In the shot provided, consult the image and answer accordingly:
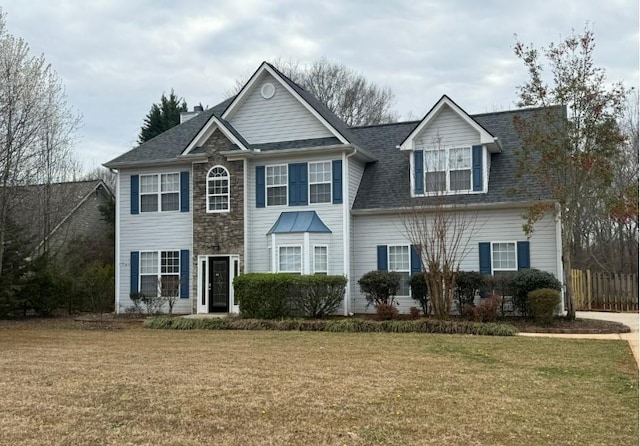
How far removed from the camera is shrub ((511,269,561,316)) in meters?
17.3

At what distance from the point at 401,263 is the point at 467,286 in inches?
105

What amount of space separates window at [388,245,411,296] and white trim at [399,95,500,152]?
319 cm

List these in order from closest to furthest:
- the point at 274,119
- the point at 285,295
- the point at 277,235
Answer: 1. the point at 285,295
2. the point at 277,235
3. the point at 274,119

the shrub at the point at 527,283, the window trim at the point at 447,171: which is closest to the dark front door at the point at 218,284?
the window trim at the point at 447,171

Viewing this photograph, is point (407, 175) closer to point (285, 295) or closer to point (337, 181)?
point (337, 181)

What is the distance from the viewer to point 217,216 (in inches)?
834

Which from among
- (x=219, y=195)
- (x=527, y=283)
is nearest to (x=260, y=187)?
(x=219, y=195)

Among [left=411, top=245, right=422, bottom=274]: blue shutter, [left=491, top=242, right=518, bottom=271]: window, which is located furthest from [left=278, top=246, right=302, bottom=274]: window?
[left=491, top=242, right=518, bottom=271]: window

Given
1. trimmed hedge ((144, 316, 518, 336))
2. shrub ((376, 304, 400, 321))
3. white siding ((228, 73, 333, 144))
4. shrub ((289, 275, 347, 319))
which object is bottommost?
trimmed hedge ((144, 316, 518, 336))

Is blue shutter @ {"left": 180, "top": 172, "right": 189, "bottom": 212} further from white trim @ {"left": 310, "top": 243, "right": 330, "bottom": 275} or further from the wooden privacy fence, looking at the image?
the wooden privacy fence

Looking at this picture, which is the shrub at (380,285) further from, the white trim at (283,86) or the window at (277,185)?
the white trim at (283,86)

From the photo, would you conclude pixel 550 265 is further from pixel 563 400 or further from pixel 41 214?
pixel 41 214

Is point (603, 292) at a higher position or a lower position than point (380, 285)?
lower

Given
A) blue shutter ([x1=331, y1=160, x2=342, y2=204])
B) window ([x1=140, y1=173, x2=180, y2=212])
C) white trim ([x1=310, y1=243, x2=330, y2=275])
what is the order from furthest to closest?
window ([x1=140, y1=173, x2=180, y2=212]) → blue shutter ([x1=331, y1=160, x2=342, y2=204]) → white trim ([x1=310, y1=243, x2=330, y2=275])
